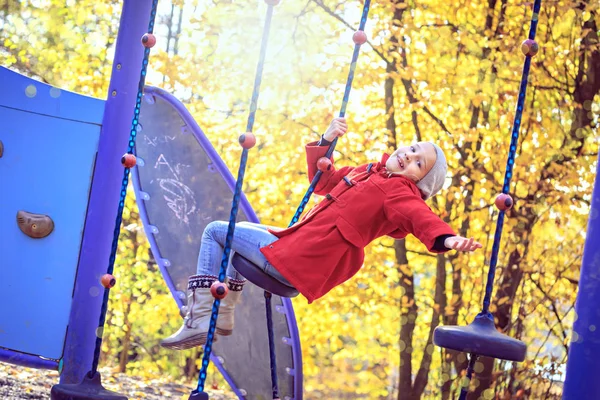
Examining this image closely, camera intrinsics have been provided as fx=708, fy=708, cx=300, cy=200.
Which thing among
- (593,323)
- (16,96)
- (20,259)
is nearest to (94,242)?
(20,259)

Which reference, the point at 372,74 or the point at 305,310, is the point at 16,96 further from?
the point at 305,310

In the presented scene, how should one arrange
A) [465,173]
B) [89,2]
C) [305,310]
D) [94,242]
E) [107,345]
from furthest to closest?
[107,345]
[89,2]
[305,310]
[465,173]
[94,242]

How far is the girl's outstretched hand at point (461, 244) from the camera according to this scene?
6.53ft

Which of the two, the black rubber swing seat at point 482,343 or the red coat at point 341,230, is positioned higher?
the red coat at point 341,230

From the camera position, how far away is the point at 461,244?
6.62 feet

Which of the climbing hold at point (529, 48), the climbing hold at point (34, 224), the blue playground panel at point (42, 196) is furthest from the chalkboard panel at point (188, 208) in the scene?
the climbing hold at point (529, 48)

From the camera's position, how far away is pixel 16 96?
3174 millimetres

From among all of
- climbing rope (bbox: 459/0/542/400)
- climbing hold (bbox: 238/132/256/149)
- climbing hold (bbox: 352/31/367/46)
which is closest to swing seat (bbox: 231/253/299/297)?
climbing hold (bbox: 238/132/256/149)

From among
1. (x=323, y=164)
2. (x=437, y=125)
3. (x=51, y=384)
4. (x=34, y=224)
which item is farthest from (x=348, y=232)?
(x=437, y=125)

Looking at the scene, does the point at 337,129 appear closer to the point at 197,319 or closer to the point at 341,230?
the point at 341,230

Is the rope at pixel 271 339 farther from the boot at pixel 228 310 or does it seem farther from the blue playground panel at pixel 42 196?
the blue playground panel at pixel 42 196

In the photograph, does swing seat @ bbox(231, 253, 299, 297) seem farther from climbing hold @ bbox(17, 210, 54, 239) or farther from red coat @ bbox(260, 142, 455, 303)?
climbing hold @ bbox(17, 210, 54, 239)

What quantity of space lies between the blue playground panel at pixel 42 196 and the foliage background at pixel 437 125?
298 cm

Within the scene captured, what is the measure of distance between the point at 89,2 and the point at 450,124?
4.35m
